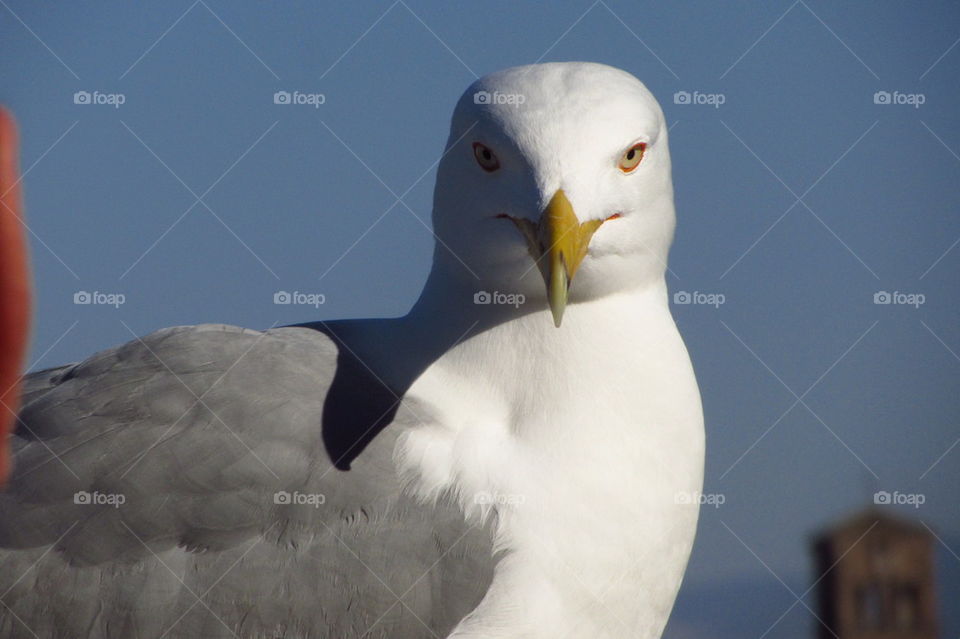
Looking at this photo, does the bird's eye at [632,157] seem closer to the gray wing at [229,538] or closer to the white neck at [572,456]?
the white neck at [572,456]

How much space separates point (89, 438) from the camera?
10.8ft

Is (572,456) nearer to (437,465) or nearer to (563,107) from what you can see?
(437,465)

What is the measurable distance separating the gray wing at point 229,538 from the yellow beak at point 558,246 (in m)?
0.76

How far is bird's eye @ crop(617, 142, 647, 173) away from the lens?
3195 millimetres

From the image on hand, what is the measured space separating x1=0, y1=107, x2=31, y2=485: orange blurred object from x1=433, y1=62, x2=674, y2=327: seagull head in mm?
1796

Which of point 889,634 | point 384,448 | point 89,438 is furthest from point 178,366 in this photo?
point 889,634

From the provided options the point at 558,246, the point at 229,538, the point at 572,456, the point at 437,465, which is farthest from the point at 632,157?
the point at 229,538

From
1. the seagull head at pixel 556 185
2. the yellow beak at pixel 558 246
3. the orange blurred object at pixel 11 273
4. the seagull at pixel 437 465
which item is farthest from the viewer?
the seagull at pixel 437 465

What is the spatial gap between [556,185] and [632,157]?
0.37 m

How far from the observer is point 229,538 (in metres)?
3.18

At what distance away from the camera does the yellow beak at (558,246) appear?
112 inches

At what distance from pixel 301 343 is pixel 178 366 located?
38 cm

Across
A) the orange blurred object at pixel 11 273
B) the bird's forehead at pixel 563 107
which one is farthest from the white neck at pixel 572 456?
the orange blurred object at pixel 11 273

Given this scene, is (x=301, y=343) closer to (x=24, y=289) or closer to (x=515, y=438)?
(x=515, y=438)
